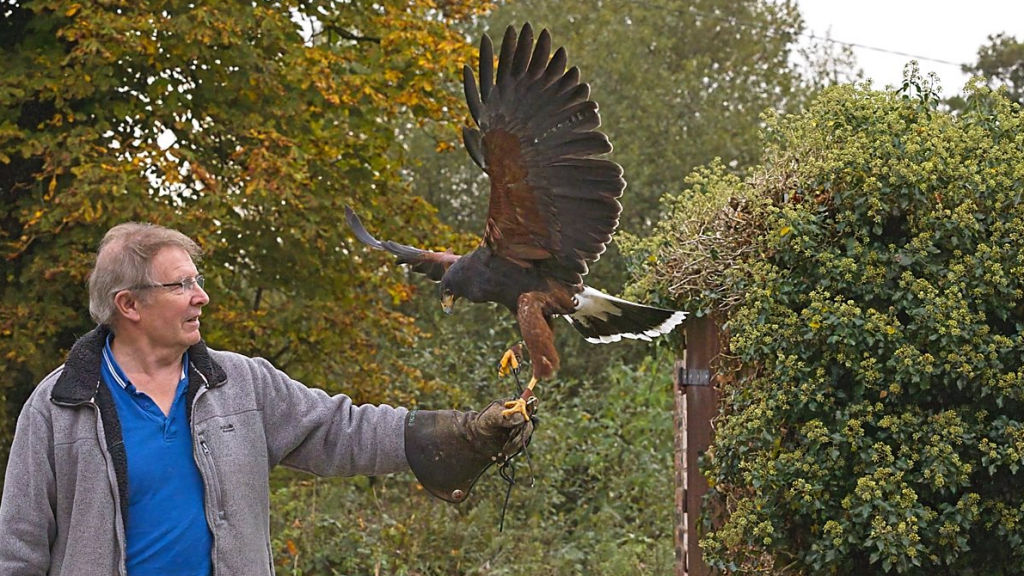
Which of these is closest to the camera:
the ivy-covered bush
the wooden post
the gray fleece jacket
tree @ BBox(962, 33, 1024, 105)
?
the gray fleece jacket

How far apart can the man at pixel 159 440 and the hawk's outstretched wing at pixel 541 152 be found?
0.65m

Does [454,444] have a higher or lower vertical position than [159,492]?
higher

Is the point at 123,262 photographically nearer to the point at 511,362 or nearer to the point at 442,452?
the point at 442,452

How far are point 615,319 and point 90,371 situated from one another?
6.60 feet

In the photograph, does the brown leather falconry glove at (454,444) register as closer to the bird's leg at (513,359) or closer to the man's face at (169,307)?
the bird's leg at (513,359)

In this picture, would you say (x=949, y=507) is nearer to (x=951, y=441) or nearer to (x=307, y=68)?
(x=951, y=441)

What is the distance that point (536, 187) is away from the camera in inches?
129

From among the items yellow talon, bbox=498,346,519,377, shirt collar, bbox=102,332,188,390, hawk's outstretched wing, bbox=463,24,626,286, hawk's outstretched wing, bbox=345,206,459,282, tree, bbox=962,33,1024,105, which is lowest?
shirt collar, bbox=102,332,188,390

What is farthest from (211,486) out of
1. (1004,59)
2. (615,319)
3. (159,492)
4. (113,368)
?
(1004,59)

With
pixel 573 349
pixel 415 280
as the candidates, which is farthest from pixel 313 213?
pixel 573 349

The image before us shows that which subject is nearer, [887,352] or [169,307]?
[169,307]

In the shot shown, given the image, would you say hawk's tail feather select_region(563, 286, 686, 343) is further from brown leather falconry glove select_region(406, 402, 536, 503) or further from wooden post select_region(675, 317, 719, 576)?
brown leather falconry glove select_region(406, 402, 536, 503)

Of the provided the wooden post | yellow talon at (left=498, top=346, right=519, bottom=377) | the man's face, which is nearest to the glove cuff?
yellow talon at (left=498, top=346, right=519, bottom=377)

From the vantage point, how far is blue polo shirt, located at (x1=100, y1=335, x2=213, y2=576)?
8.37ft
